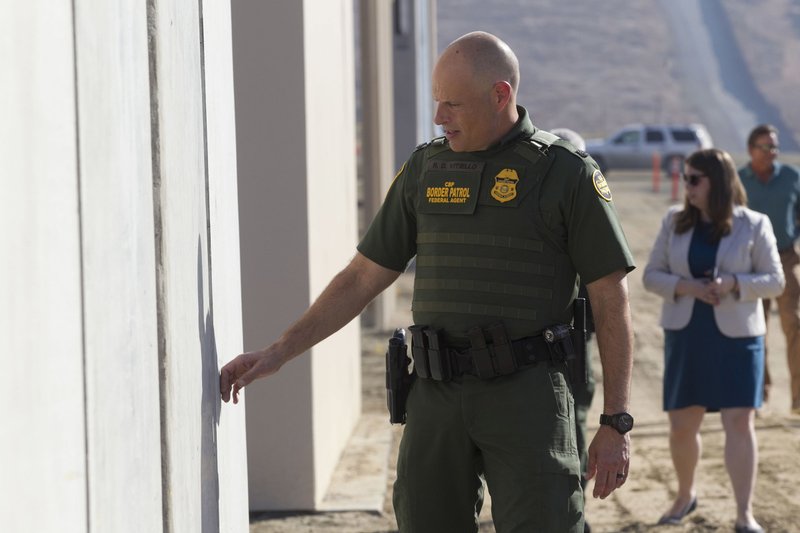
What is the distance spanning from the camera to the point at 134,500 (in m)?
2.48

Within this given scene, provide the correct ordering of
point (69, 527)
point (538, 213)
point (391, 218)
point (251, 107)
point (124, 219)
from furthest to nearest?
1. point (251, 107)
2. point (391, 218)
3. point (538, 213)
4. point (124, 219)
5. point (69, 527)

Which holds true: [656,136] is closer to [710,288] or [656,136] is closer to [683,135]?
[683,135]

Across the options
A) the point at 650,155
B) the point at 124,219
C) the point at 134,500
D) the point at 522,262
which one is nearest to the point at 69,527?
the point at 134,500

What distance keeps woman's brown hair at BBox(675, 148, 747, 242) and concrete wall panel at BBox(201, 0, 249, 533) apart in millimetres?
2643

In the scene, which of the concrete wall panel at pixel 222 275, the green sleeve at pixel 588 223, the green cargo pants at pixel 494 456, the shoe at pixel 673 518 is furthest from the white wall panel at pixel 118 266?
the shoe at pixel 673 518

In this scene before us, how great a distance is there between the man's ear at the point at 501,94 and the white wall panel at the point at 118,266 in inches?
40.3

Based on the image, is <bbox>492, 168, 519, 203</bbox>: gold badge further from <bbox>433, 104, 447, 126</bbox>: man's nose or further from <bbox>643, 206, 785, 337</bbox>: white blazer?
<bbox>643, 206, 785, 337</bbox>: white blazer

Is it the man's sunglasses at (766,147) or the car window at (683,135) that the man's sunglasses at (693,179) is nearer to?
the man's sunglasses at (766,147)

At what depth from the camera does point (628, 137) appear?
36.7 meters

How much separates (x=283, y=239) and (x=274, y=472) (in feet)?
3.88

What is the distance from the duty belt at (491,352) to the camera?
126 inches

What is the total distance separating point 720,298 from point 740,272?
0.50 ft

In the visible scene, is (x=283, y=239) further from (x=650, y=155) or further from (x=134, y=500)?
(x=650, y=155)

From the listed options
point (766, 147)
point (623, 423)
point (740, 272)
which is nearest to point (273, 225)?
point (740, 272)
